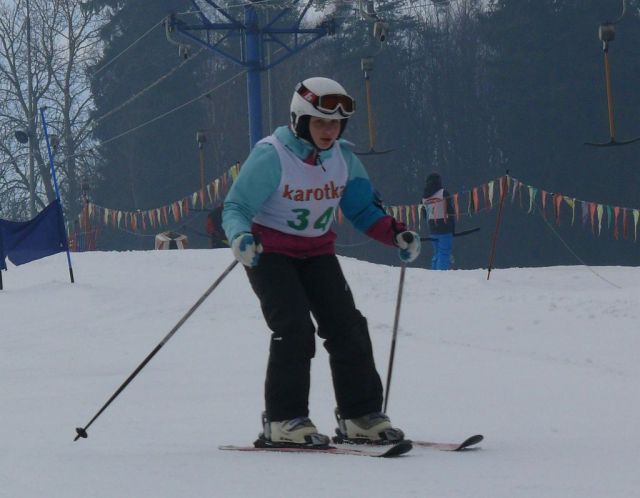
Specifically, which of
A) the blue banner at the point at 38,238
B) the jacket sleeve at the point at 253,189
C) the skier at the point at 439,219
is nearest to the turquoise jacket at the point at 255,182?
the jacket sleeve at the point at 253,189

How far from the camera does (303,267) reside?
4.70m

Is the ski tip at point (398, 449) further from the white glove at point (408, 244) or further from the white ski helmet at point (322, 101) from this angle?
the white ski helmet at point (322, 101)

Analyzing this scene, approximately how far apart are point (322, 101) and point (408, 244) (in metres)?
0.75

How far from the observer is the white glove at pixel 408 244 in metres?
4.89

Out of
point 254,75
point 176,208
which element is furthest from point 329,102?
point 176,208

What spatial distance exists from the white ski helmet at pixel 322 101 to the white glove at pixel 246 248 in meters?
0.52

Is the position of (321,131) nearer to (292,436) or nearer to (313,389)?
(292,436)

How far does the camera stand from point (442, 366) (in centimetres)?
750

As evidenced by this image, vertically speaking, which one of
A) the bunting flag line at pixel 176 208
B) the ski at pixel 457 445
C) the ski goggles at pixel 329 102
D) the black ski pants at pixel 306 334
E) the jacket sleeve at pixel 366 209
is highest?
the bunting flag line at pixel 176 208

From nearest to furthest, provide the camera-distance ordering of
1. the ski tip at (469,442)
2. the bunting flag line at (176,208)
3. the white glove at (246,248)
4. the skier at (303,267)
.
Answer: the ski tip at (469,442)
the white glove at (246,248)
the skier at (303,267)
the bunting flag line at (176,208)

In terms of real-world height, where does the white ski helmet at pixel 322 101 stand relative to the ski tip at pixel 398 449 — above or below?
above

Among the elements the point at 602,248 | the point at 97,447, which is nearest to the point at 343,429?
the point at 97,447

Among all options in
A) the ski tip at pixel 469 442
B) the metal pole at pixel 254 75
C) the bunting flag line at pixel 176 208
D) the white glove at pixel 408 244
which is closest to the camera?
the ski tip at pixel 469 442

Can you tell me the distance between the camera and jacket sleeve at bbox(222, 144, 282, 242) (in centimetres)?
450
